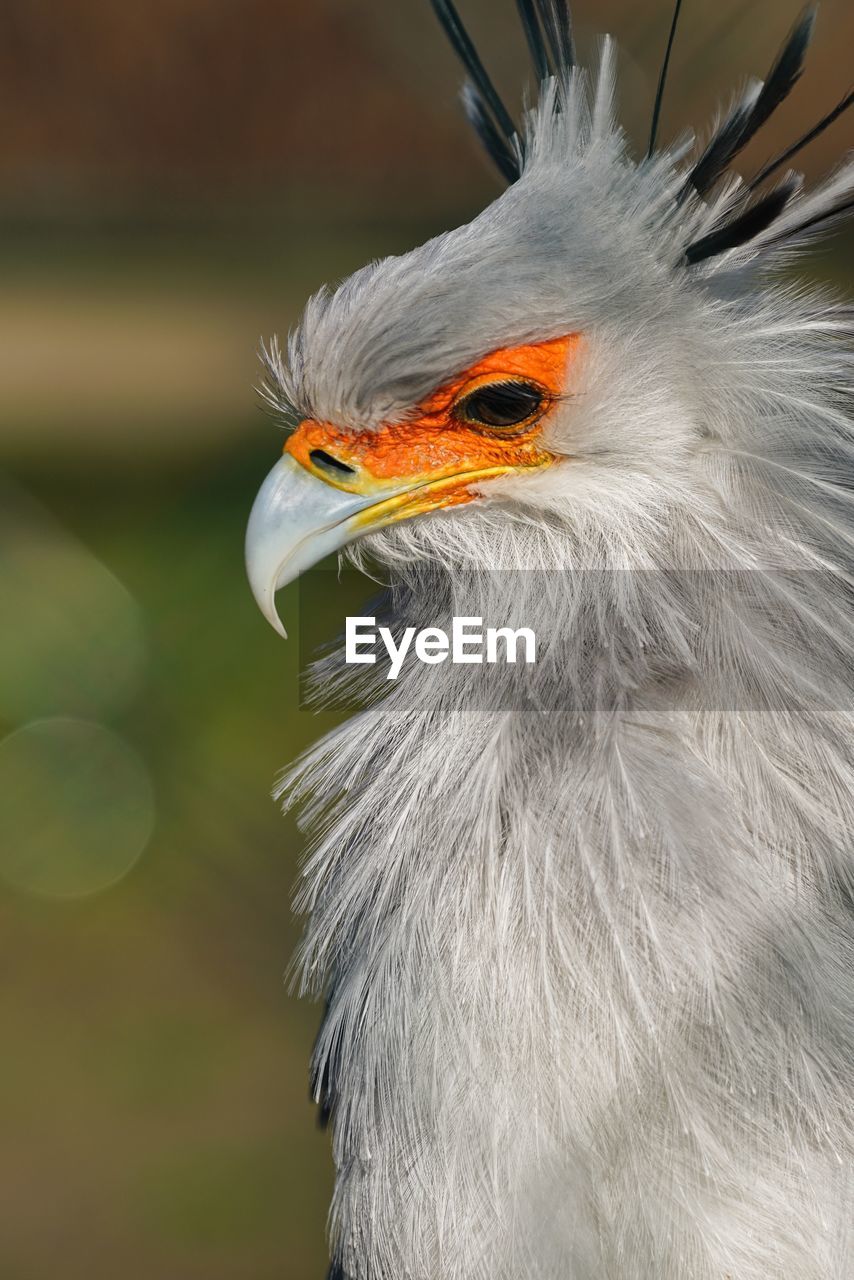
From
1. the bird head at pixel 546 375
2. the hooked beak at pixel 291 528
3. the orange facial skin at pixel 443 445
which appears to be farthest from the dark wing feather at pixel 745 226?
the hooked beak at pixel 291 528

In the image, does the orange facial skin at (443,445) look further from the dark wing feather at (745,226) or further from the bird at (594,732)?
the dark wing feather at (745,226)

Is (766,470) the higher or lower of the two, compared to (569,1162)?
higher

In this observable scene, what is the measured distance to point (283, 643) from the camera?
3.83 m

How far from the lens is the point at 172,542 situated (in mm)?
4273

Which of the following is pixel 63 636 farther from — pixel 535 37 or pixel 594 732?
pixel 594 732

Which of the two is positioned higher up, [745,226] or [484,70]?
[484,70]

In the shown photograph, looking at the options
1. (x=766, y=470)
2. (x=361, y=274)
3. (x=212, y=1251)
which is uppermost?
(x=361, y=274)

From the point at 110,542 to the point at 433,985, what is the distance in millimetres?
3561

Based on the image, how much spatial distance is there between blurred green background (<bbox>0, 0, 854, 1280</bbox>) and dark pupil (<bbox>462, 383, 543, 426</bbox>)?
372mm

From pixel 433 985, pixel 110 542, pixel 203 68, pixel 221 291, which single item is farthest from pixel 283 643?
pixel 433 985

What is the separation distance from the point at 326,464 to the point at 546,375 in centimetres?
21

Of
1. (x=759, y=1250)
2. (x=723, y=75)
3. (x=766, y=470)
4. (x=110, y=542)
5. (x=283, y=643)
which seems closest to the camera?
(x=759, y=1250)

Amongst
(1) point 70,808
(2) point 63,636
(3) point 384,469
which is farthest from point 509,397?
(2) point 63,636

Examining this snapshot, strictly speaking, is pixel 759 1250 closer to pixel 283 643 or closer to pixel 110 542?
pixel 283 643
